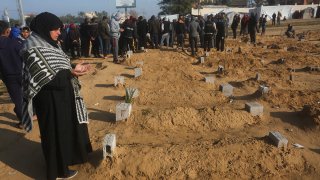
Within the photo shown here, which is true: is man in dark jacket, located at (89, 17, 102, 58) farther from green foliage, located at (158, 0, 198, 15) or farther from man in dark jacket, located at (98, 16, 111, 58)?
green foliage, located at (158, 0, 198, 15)

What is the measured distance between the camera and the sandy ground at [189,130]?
4246 millimetres

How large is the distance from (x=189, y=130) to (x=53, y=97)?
272 cm


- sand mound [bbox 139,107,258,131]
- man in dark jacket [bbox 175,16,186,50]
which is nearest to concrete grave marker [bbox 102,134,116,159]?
sand mound [bbox 139,107,258,131]

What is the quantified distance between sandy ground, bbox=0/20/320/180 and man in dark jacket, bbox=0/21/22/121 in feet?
2.89

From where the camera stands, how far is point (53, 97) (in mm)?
3646

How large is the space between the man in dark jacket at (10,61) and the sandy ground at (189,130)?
881 mm

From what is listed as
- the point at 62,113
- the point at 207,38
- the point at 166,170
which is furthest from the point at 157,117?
the point at 207,38

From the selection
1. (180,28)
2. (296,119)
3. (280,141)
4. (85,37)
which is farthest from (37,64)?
(180,28)

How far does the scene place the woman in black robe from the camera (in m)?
3.49

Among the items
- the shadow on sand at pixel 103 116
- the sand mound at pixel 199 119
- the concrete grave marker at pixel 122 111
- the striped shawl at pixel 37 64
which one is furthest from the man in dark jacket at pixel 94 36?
the striped shawl at pixel 37 64

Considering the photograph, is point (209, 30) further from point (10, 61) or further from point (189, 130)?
point (10, 61)

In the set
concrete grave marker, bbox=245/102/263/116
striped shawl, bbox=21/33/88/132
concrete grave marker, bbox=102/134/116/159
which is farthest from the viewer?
concrete grave marker, bbox=245/102/263/116

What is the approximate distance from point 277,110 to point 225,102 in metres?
1.11

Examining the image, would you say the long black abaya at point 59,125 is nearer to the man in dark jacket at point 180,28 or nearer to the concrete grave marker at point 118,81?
the concrete grave marker at point 118,81
